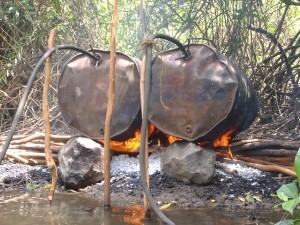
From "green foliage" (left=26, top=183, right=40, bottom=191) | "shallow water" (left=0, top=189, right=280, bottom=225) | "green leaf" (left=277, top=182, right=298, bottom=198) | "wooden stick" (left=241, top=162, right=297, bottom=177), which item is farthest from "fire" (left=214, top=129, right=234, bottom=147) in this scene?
"green leaf" (left=277, top=182, right=298, bottom=198)

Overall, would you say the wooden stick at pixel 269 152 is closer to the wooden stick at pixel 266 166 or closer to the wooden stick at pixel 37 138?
the wooden stick at pixel 266 166

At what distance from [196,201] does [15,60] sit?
4684 millimetres

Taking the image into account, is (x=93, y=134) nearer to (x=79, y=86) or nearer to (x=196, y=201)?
(x=79, y=86)

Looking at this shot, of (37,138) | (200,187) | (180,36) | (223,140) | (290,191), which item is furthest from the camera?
(180,36)

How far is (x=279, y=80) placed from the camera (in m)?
7.04

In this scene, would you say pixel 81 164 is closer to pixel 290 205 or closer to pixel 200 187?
pixel 200 187

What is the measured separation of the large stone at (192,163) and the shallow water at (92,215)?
549 mm

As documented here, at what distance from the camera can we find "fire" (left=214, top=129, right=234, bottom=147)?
474 centimetres

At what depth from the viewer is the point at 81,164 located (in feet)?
14.9

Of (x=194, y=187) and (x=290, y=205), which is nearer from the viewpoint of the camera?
(x=290, y=205)

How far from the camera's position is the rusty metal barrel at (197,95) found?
14.3 feet

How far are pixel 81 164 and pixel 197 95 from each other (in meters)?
1.25

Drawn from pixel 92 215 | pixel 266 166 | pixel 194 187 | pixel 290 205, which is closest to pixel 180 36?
pixel 266 166

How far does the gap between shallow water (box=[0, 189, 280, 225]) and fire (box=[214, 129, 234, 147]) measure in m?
1.11
